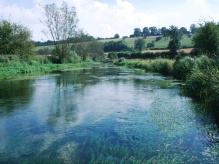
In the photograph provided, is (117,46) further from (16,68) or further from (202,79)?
(202,79)

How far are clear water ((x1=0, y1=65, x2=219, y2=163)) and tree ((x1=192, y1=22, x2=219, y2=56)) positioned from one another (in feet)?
55.3

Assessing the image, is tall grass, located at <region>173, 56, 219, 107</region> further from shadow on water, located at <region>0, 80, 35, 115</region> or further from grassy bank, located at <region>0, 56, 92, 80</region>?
grassy bank, located at <region>0, 56, 92, 80</region>

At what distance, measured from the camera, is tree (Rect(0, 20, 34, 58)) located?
35.8 meters

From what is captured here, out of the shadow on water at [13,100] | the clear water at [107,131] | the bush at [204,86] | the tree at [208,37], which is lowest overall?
the clear water at [107,131]

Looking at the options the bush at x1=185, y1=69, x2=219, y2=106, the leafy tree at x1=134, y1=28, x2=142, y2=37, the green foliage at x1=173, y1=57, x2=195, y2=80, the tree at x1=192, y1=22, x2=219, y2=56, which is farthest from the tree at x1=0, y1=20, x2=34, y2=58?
the leafy tree at x1=134, y1=28, x2=142, y2=37

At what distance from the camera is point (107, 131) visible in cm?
784

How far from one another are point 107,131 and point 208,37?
2399cm

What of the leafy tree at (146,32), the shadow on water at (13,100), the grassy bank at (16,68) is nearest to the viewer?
the shadow on water at (13,100)

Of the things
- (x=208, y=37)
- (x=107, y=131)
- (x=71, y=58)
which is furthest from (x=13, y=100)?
(x=71, y=58)

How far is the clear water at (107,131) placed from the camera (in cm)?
591

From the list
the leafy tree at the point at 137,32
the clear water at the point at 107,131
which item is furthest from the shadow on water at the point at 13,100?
the leafy tree at the point at 137,32

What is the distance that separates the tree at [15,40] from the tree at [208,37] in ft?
88.8

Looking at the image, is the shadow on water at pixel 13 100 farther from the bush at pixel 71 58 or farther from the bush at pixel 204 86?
the bush at pixel 71 58

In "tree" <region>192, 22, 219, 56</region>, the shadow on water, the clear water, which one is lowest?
the clear water
